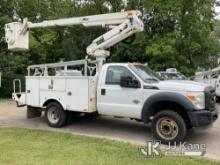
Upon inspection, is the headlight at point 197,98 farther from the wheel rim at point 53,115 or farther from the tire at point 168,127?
the wheel rim at point 53,115

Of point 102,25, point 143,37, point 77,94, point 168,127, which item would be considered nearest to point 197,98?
point 168,127

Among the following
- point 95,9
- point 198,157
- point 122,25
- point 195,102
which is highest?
point 95,9

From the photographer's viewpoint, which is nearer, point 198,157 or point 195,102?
point 198,157

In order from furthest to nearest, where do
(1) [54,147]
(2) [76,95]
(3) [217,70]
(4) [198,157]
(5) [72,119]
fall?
(3) [217,70]
(5) [72,119]
(2) [76,95]
(1) [54,147]
(4) [198,157]

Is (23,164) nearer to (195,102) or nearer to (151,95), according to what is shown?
(151,95)

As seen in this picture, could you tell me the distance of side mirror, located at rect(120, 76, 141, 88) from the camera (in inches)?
341

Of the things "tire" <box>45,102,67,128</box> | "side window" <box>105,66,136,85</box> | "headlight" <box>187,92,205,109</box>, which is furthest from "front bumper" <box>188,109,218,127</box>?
"tire" <box>45,102,67,128</box>

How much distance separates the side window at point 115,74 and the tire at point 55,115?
70.9 inches

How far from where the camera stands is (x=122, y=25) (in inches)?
384

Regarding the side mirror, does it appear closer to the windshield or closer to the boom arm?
the windshield

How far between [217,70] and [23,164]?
1663 centimetres

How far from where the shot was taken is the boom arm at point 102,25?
969 centimetres

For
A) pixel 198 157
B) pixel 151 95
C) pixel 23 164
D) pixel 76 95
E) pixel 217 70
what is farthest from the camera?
pixel 217 70

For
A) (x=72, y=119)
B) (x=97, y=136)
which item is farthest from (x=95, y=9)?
(x=97, y=136)
